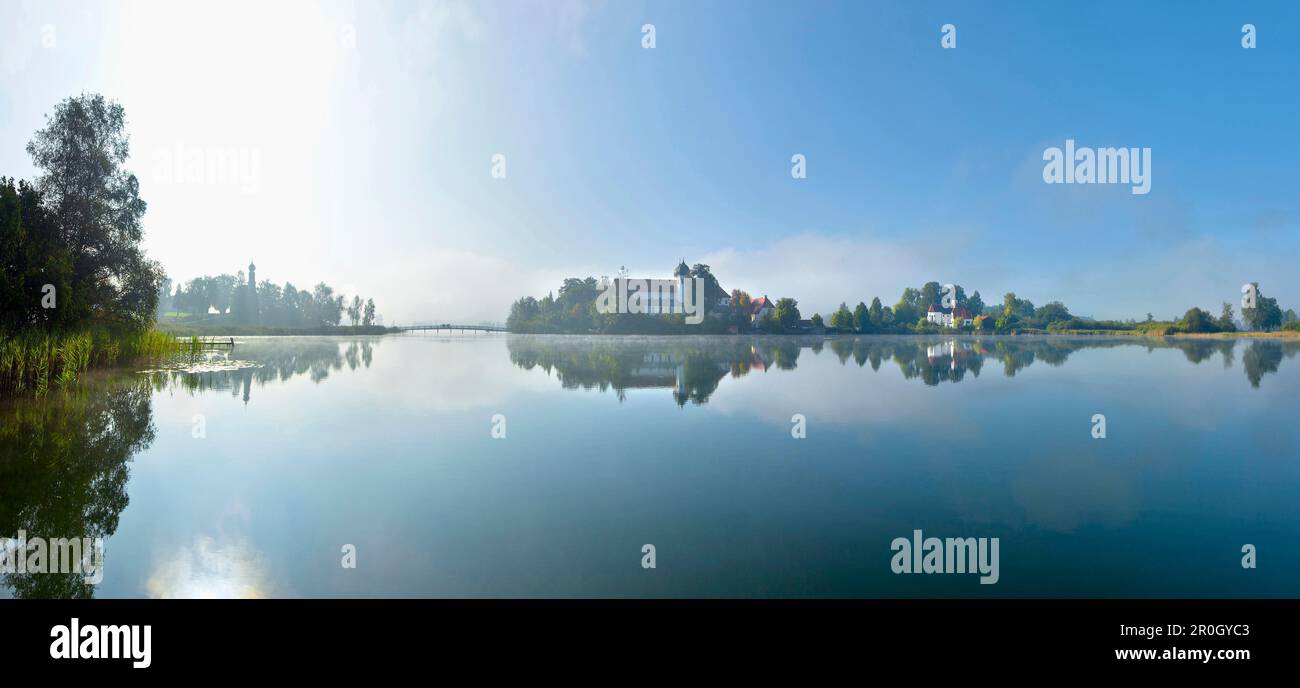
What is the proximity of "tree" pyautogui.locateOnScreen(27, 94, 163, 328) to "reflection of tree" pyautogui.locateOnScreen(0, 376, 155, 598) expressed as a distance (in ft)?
70.1

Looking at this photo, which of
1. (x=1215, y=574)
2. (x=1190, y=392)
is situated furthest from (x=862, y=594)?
(x=1190, y=392)

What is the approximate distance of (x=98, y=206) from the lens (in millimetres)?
32031

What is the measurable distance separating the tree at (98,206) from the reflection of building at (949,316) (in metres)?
147

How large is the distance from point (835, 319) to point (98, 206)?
402 feet

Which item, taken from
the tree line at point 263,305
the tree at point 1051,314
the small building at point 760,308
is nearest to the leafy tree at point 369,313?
the tree line at point 263,305

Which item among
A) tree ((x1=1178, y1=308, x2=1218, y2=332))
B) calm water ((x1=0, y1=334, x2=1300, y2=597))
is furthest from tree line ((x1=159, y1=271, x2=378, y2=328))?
tree ((x1=1178, y1=308, x2=1218, y2=332))

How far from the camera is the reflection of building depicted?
138000 millimetres

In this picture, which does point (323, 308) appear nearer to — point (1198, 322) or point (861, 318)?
point (861, 318)

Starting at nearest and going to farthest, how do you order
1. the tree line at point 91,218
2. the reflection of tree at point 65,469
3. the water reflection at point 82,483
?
1. the water reflection at point 82,483
2. the reflection of tree at point 65,469
3. the tree line at point 91,218

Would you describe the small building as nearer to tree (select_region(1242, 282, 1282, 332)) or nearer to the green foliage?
the green foliage

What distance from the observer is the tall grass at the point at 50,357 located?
17719 mm

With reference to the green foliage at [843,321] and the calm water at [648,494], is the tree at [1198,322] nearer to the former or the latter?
the green foliage at [843,321]

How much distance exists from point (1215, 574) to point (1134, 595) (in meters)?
1.33
